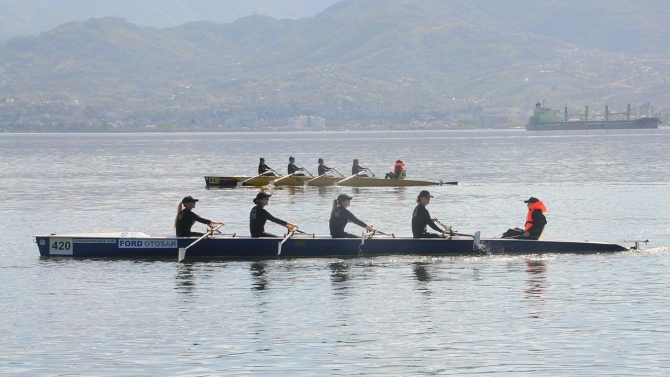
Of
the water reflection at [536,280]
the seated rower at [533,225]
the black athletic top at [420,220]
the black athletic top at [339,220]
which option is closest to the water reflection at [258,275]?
the black athletic top at [339,220]

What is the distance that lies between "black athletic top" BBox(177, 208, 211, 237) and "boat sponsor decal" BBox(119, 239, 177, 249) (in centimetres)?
37

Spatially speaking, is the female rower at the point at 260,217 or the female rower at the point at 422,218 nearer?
the female rower at the point at 422,218

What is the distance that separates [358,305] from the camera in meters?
26.4

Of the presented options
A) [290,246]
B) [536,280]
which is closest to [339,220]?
[290,246]

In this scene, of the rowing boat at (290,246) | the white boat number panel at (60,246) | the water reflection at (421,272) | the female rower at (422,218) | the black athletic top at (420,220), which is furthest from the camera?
the white boat number panel at (60,246)

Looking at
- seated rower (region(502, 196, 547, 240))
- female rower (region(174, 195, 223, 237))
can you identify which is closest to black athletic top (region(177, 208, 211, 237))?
female rower (region(174, 195, 223, 237))

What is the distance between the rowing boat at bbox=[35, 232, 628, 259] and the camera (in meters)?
33.4

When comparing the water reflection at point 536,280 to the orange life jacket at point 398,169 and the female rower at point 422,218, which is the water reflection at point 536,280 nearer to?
the female rower at point 422,218

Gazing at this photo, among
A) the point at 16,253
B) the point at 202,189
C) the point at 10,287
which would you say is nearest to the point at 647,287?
the point at 10,287

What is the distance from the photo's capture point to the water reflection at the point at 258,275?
95.5ft

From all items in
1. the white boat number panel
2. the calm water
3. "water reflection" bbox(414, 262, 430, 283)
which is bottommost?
the calm water

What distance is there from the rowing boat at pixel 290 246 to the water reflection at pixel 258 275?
867 millimetres

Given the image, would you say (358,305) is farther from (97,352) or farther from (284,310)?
(97,352)

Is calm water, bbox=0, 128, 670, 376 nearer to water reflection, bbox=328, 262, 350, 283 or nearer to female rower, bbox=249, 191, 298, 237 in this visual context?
water reflection, bbox=328, 262, 350, 283
